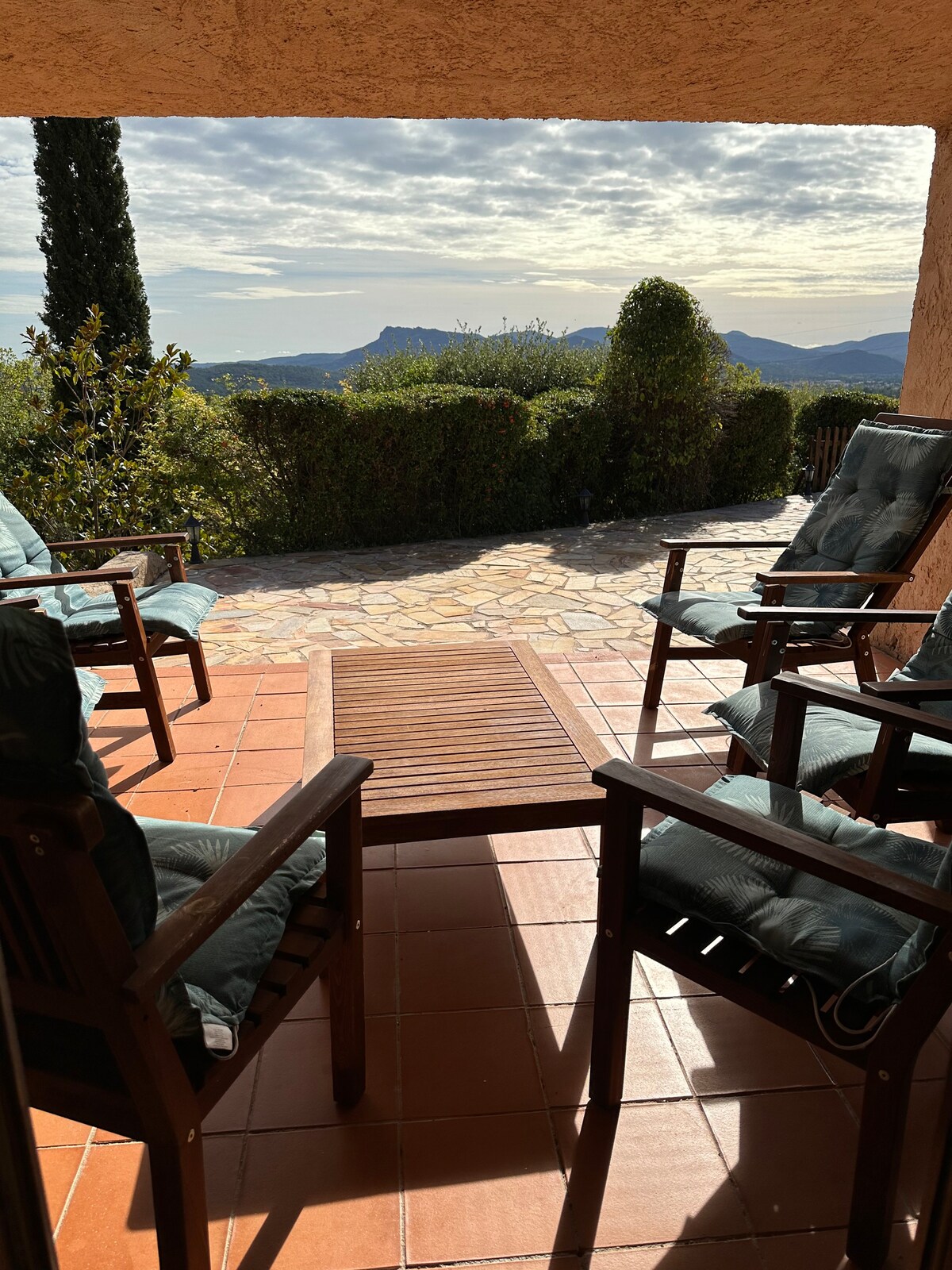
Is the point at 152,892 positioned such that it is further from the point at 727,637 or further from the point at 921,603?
the point at 921,603

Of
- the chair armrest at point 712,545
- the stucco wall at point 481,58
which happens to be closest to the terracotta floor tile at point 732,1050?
the chair armrest at point 712,545

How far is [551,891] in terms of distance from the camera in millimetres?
2305

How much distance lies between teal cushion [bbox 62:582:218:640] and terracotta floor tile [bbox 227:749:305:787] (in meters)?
0.47

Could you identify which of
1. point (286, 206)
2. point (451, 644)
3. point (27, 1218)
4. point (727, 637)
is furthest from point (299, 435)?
point (286, 206)

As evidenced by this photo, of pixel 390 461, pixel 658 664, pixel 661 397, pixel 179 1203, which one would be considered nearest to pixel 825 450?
pixel 661 397

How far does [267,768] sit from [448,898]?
3.20 feet

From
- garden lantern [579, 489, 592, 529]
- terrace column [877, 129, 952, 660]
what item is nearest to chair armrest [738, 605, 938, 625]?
terrace column [877, 129, 952, 660]

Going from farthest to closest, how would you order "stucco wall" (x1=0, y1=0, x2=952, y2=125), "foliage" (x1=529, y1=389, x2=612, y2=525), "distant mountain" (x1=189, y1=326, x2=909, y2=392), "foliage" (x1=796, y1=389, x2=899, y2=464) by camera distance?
"foliage" (x1=796, y1=389, x2=899, y2=464) < "foliage" (x1=529, y1=389, x2=612, y2=525) < "distant mountain" (x1=189, y1=326, x2=909, y2=392) < "stucco wall" (x1=0, y1=0, x2=952, y2=125)

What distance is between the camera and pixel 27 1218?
0.90 feet

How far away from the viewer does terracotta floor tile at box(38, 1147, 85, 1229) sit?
1.45m

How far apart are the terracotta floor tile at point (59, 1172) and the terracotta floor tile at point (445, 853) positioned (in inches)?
41.0

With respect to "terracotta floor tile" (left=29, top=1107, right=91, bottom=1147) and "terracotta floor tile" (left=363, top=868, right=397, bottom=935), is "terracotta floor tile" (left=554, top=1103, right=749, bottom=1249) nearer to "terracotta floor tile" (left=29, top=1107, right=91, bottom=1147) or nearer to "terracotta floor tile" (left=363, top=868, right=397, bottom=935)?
"terracotta floor tile" (left=363, top=868, right=397, bottom=935)

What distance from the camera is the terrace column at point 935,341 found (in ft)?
12.0

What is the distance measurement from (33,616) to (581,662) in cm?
320
